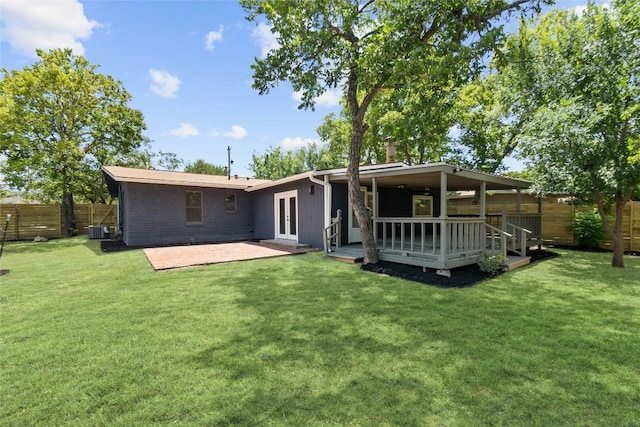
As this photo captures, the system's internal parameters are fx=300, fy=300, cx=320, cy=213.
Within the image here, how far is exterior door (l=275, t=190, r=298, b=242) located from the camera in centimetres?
1094

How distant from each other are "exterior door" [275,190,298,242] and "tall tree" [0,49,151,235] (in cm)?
1049

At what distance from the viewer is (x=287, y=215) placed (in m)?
11.3

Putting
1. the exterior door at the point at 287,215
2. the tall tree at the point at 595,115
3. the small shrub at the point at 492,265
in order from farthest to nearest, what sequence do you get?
the exterior door at the point at 287,215 < the tall tree at the point at 595,115 < the small shrub at the point at 492,265

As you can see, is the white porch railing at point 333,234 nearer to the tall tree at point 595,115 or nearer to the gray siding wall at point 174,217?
the tall tree at point 595,115

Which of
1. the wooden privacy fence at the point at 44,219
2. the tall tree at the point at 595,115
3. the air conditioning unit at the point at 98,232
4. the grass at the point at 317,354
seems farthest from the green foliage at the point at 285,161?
the grass at the point at 317,354

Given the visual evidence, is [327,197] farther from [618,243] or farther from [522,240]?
[618,243]

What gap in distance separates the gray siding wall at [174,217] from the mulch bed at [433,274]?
8128 mm

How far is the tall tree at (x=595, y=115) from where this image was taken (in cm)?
656

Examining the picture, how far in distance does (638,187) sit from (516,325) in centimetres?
603

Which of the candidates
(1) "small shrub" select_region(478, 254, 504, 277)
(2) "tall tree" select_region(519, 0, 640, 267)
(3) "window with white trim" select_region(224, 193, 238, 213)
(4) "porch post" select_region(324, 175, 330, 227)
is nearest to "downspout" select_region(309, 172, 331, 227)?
(4) "porch post" select_region(324, 175, 330, 227)

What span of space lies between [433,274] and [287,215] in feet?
20.9

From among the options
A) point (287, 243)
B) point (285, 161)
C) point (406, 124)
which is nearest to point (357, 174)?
point (406, 124)

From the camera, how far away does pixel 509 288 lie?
532cm

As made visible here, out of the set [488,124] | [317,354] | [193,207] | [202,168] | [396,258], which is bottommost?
[317,354]
